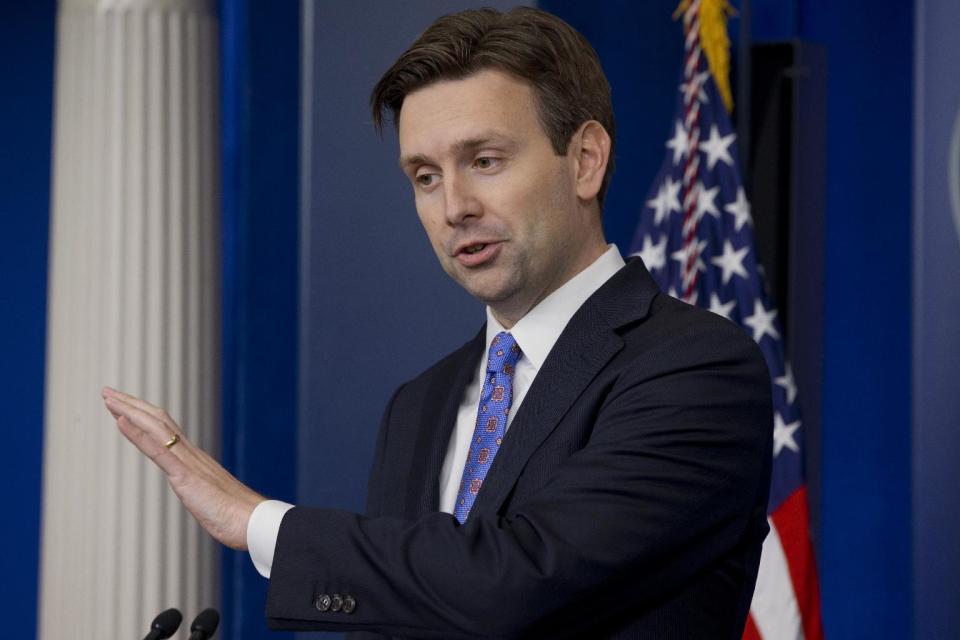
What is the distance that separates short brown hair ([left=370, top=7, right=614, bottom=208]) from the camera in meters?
1.91

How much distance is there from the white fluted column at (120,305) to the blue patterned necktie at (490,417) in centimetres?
210

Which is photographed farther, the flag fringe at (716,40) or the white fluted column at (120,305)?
the white fluted column at (120,305)

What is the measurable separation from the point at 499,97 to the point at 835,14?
231 cm

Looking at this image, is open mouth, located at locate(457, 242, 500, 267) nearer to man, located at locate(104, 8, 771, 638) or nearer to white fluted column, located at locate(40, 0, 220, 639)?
man, located at locate(104, 8, 771, 638)

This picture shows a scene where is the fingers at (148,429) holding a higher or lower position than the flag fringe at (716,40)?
lower

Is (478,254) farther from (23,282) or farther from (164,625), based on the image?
(23,282)

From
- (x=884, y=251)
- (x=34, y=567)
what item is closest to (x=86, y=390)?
(x=34, y=567)

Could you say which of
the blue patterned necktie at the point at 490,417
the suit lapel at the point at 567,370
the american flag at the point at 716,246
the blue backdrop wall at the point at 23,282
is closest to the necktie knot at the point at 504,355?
the blue patterned necktie at the point at 490,417

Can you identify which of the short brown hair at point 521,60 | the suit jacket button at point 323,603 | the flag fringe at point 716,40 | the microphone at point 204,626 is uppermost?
the flag fringe at point 716,40

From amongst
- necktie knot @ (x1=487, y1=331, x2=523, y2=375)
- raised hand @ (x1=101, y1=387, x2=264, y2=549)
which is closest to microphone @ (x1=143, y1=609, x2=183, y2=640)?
raised hand @ (x1=101, y1=387, x2=264, y2=549)

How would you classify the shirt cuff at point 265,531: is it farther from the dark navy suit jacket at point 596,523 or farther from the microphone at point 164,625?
the microphone at point 164,625

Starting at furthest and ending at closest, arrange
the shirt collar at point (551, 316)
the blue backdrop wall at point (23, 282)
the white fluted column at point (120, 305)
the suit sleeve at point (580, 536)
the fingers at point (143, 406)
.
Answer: the blue backdrop wall at point (23, 282) → the white fluted column at point (120, 305) → the shirt collar at point (551, 316) → the fingers at point (143, 406) → the suit sleeve at point (580, 536)

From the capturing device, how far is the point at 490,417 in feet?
6.14

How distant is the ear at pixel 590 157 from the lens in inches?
77.7
